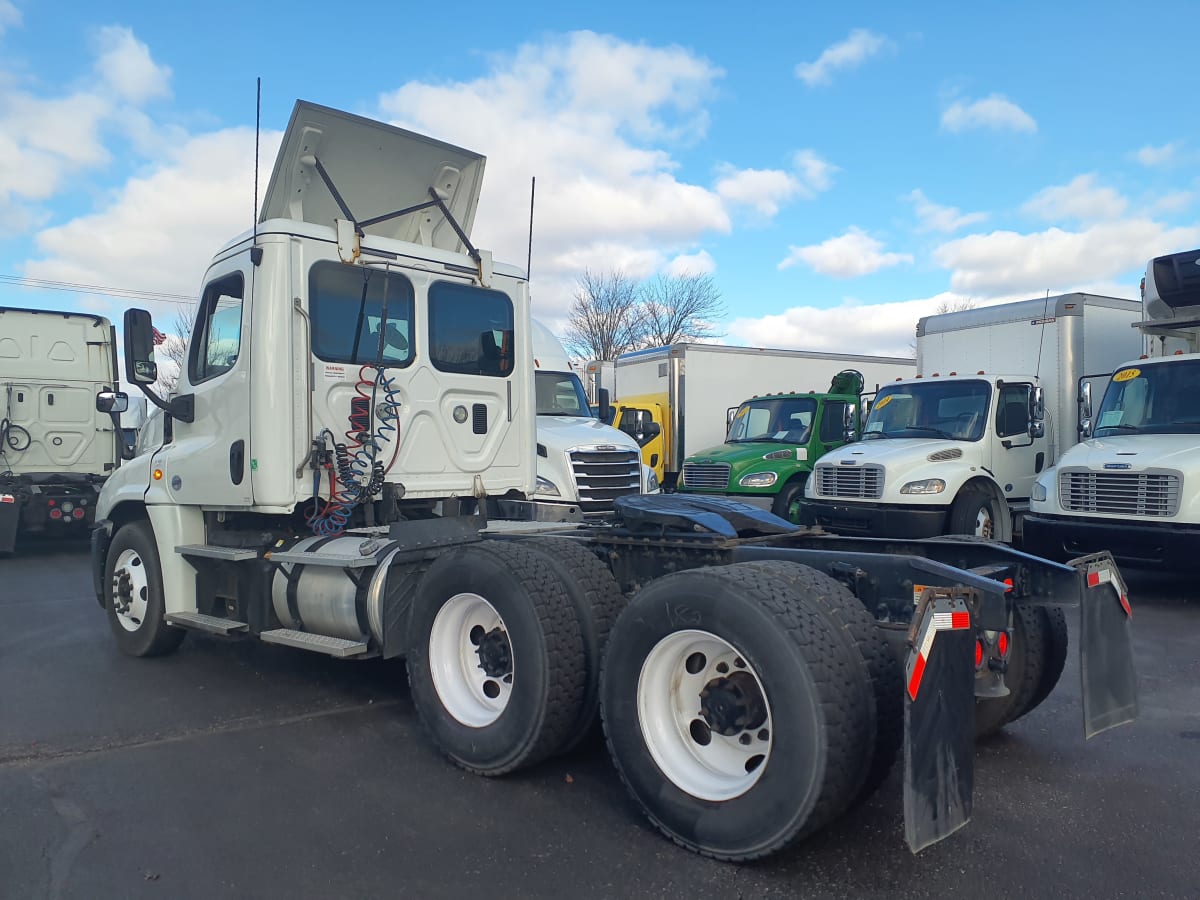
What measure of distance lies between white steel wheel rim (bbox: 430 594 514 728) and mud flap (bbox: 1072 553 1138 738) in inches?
99.5

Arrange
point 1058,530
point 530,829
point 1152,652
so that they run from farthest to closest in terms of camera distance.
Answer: point 1058,530, point 1152,652, point 530,829

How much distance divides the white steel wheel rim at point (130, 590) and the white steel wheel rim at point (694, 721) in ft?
14.9

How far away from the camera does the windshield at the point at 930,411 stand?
11305 mm

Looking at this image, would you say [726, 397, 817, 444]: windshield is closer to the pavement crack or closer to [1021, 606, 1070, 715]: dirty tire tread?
[1021, 606, 1070, 715]: dirty tire tread

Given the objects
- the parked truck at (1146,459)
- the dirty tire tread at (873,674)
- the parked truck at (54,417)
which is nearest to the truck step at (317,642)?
the dirty tire tread at (873,674)

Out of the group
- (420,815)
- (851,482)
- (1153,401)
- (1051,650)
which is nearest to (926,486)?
(851,482)

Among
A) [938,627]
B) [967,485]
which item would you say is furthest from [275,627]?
[967,485]

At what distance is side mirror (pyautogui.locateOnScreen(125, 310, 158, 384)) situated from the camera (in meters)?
6.10

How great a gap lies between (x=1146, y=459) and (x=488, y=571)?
6.94m

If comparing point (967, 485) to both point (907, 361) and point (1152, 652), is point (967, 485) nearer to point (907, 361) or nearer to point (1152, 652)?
point (1152, 652)

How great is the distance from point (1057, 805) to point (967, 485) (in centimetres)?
727

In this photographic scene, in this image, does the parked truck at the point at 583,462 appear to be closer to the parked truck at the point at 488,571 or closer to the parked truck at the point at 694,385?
the parked truck at the point at 488,571

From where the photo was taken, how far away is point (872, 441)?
38.7ft

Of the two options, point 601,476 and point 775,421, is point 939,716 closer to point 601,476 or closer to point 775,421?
point 601,476
